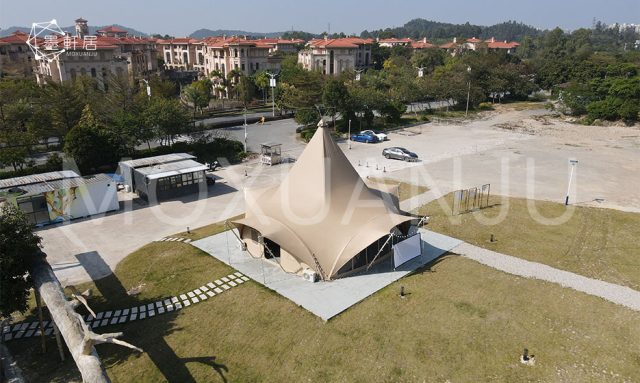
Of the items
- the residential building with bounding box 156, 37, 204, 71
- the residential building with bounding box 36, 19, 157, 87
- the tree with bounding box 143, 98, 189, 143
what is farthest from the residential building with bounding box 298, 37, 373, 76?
the tree with bounding box 143, 98, 189, 143

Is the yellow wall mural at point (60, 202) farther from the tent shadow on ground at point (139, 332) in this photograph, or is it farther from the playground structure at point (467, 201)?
the playground structure at point (467, 201)

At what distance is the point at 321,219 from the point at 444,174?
20.2 metres

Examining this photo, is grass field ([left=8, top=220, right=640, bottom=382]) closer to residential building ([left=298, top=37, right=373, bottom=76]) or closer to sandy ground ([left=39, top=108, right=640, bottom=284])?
sandy ground ([left=39, top=108, right=640, bottom=284])

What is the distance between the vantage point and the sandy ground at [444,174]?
25.5 meters

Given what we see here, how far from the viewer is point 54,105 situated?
41250mm

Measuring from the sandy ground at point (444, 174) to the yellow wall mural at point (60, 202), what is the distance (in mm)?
959

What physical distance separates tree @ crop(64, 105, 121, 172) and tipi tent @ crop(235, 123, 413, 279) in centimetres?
1809

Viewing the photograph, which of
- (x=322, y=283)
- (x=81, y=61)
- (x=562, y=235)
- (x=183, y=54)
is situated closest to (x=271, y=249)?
(x=322, y=283)

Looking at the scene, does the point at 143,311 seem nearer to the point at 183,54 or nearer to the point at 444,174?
Result: the point at 444,174

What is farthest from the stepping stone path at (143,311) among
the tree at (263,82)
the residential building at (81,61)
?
the tree at (263,82)

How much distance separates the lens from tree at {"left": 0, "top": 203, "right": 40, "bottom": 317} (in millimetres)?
14773

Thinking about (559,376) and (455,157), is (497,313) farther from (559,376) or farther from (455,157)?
(455,157)

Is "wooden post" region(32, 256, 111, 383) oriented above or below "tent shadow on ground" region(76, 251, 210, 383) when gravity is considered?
above

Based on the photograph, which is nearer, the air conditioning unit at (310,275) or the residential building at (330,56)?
the air conditioning unit at (310,275)
